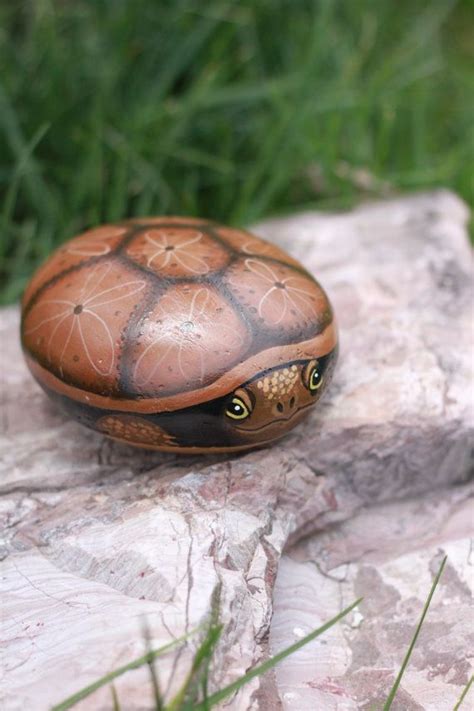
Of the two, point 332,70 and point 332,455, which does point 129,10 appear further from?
point 332,455

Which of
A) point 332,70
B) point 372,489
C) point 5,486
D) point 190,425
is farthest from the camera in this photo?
point 332,70

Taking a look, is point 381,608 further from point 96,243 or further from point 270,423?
point 96,243

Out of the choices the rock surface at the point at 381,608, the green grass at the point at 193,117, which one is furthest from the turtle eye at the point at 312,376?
the green grass at the point at 193,117

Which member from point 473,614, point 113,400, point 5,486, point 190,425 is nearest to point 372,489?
point 473,614

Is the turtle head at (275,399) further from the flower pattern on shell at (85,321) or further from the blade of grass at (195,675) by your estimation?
the blade of grass at (195,675)

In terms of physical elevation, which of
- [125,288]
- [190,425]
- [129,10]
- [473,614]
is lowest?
[473,614]


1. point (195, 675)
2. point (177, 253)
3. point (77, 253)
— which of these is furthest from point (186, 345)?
point (195, 675)
